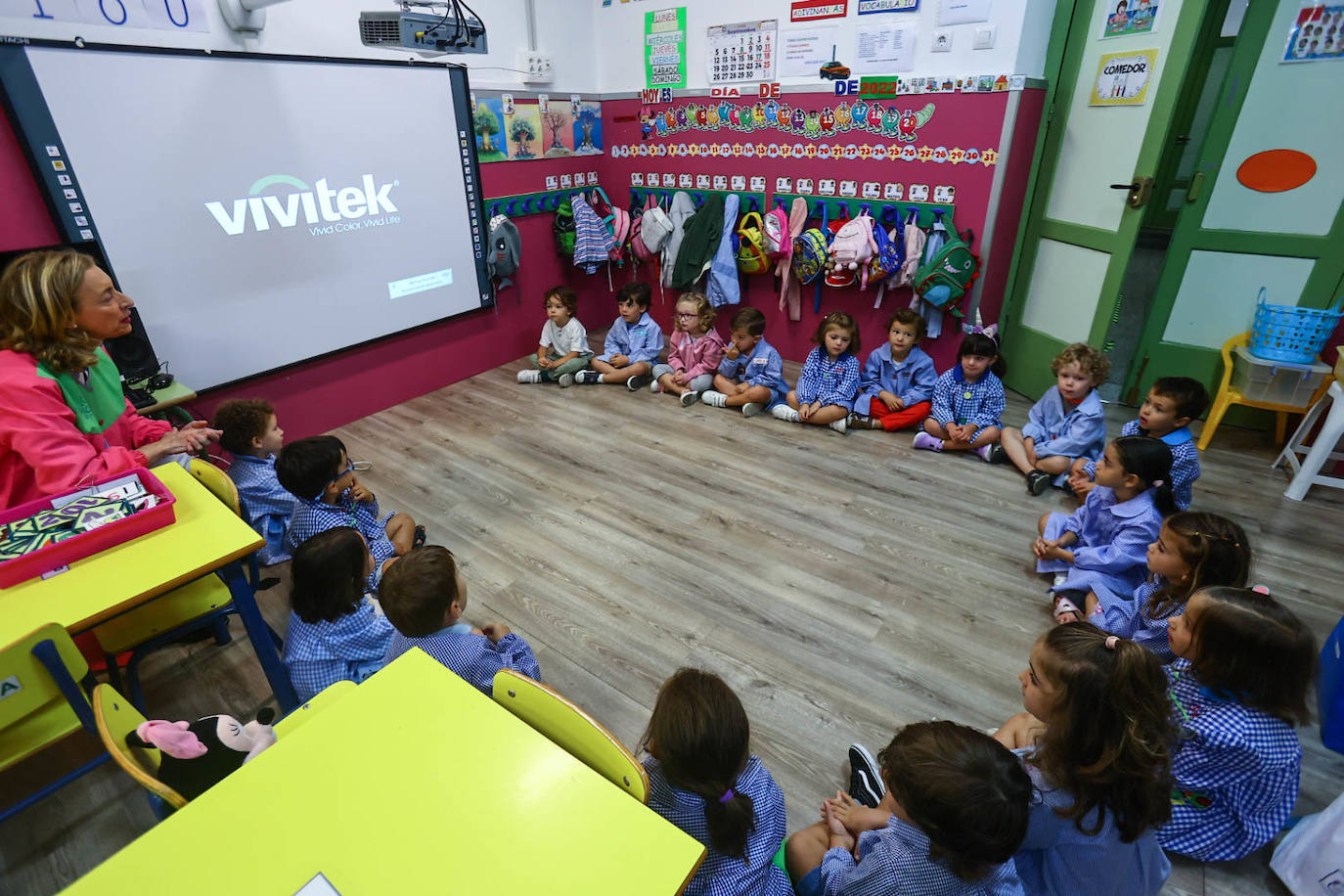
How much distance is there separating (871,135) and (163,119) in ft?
11.0

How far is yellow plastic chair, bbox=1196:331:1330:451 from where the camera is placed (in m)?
2.89

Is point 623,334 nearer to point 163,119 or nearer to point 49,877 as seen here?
point 163,119

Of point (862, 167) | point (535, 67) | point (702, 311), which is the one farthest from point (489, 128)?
point (862, 167)

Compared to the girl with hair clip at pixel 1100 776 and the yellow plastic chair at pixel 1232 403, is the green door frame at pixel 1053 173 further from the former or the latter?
the girl with hair clip at pixel 1100 776

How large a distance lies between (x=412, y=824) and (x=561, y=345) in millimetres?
3533

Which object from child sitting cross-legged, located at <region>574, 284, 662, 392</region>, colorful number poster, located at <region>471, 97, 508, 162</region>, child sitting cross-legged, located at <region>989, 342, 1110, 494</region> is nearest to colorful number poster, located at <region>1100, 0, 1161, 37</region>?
child sitting cross-legged, located at <region>989, 342, 1110, 494</region>

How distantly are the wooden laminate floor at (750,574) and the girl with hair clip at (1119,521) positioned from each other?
0.52ft

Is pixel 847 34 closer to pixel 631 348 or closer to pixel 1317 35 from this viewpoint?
pixel 1317 35

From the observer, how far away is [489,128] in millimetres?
3873

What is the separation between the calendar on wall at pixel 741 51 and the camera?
Answer: 150 inches

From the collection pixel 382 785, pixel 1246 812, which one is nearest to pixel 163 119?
pixel 382 785

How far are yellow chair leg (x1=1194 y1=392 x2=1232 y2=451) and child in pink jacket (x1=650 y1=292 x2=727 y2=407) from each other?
8.06 feet

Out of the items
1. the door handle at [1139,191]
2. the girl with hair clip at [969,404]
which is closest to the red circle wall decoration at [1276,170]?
the door handle at [1139,191]

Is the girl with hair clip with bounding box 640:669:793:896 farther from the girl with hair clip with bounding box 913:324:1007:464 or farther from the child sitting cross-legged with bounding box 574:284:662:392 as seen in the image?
the child sitting cross-legged with bounding box 574:284:662:392
